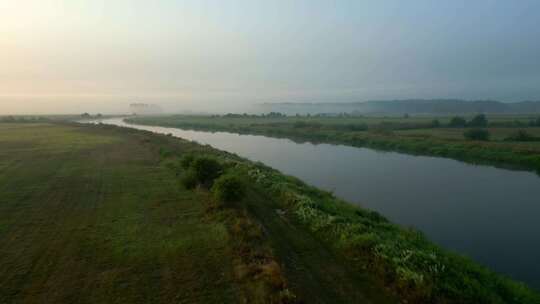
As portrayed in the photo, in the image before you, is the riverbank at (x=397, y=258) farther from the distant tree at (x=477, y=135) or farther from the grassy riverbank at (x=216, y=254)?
the distant tree at (x=477, y=135)

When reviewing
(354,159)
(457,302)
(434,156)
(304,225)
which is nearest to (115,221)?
(304,225)

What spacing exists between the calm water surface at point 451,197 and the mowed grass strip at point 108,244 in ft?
27.0

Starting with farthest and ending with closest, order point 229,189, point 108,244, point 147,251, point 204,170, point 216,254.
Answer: point 204,170 < point 229,189 < point 108,244 < point 147,251 < point 216,254

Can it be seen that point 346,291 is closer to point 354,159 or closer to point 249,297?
point 249,297

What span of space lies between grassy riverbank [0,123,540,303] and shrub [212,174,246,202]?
0.34m

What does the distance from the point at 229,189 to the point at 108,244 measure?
422 cm

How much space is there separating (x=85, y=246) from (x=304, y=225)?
6.36m

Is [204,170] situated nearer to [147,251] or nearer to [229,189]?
[229,189]

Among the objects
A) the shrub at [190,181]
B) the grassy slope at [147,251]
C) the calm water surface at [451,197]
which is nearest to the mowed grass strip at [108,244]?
the grassy slope at [147,251]

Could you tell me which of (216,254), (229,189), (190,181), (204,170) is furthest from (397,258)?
(204,170)

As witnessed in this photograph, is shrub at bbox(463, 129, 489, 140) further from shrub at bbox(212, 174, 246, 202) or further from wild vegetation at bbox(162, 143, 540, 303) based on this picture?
shrub at bbox(212, 174, 246, 202)

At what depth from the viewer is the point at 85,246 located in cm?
920

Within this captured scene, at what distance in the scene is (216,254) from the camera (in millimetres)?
8695

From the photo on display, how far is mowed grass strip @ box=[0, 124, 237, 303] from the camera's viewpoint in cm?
703
